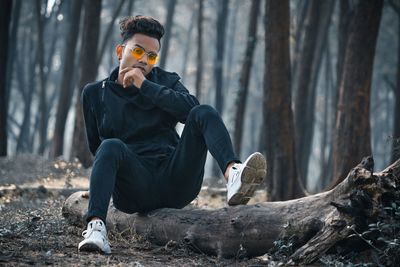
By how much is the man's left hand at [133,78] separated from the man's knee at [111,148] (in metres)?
0.54

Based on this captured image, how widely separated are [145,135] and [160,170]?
13.9 inches

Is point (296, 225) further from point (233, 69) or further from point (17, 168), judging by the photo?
point (233, 69)

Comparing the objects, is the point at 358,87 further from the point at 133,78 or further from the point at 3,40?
the point at 3,40

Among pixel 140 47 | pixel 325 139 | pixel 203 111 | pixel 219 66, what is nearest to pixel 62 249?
pixel 203 111

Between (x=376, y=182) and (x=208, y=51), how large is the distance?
41.7 m

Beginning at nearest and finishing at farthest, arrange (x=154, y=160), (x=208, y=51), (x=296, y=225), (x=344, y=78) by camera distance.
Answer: (x=296, y=225)
(x=154, y=160)
(x=344, y=78)
(x=208, y=51)

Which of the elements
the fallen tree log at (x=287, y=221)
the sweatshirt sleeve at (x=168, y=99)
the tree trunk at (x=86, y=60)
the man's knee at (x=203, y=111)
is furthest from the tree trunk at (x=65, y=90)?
the man's knee at (x=203, y=111)

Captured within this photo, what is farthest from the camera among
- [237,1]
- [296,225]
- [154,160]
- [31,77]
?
[237,1]

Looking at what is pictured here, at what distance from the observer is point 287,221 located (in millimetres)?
4664

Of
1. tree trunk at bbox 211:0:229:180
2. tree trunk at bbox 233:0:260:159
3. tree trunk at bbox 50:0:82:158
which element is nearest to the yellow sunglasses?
tree trunk at bbox 233:0:260:159

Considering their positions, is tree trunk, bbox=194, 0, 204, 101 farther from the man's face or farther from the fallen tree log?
the fallen tree log

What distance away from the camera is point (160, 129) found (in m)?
5.45

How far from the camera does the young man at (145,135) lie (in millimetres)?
4800

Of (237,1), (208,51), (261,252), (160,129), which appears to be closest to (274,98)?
(160,129)
